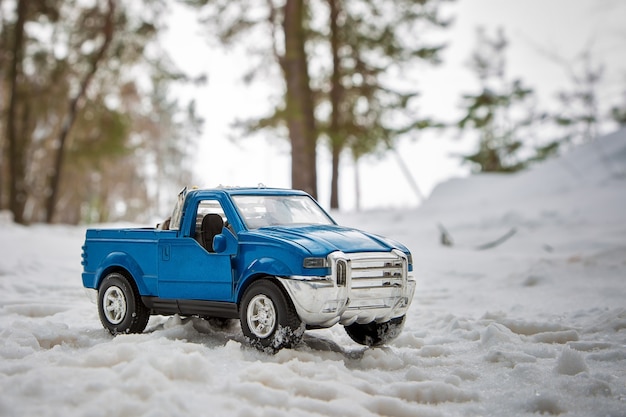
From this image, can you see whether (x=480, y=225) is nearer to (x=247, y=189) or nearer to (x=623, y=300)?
(x=623, y=300)

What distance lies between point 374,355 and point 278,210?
1.96 meters

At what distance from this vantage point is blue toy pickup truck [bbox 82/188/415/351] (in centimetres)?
677

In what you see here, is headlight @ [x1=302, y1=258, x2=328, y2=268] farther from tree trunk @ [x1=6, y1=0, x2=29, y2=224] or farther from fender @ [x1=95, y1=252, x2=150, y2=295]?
tree trunk @ [x1=6, y1=0, x2=29, y2=224]

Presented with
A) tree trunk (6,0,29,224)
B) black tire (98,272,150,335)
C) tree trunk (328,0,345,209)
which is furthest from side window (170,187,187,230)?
tree trunk (6,0,29,224)

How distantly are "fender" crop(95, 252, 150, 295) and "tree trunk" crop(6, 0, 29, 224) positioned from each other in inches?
819

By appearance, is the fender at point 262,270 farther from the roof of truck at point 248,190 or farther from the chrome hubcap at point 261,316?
the roof of truck at point 248,190

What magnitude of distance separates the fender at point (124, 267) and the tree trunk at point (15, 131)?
68.3 ft

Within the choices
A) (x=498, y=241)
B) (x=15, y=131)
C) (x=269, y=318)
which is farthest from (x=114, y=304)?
(x=15, y=131)

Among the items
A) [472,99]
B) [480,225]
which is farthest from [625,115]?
[480,225]

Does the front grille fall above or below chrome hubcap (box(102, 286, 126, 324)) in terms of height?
above

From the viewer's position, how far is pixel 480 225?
20172 mm

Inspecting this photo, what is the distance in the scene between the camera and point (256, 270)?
700 cm

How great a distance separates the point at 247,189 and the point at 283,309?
1.78 meters

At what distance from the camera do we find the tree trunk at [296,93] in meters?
20.1
